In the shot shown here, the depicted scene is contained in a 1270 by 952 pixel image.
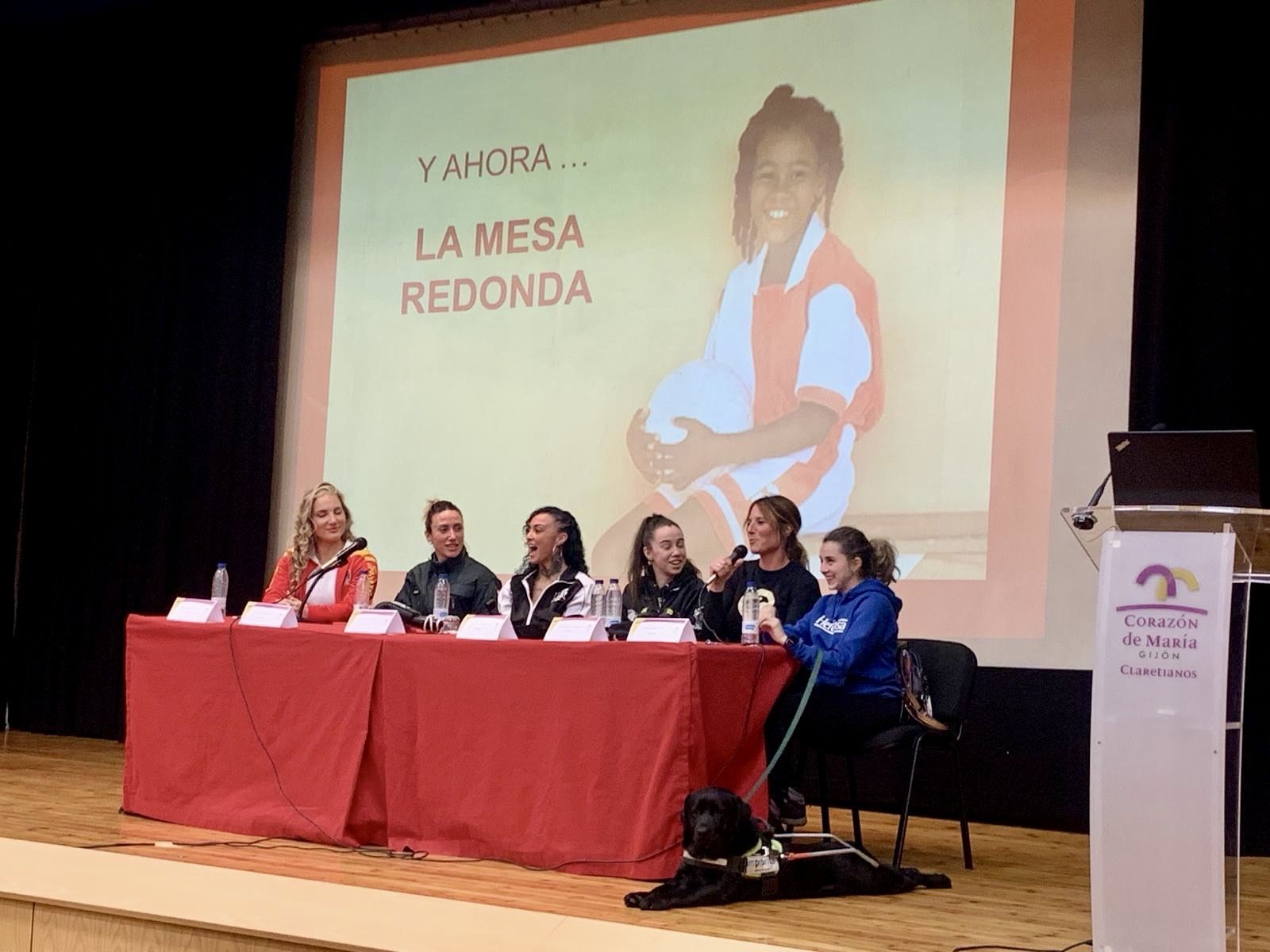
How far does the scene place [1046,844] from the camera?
16.1 feet

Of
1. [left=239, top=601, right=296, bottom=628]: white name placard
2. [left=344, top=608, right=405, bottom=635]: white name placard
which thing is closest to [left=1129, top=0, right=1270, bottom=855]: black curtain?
[left=344, top=608, right=405, bottom=635]: white name placard

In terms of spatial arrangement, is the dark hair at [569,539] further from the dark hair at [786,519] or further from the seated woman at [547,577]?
the dark hair at [786,519]

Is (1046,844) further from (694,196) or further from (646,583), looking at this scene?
(694,196)

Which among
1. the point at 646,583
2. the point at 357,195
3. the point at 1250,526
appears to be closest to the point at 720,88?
the point at 357,195

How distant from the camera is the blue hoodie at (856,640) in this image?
3.93 m

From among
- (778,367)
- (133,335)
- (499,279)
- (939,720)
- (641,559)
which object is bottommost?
(939,720)

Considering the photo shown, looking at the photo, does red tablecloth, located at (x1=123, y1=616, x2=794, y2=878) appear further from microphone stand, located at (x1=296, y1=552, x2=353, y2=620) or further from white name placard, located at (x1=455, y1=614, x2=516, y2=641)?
microphone stand, located at (x1=296, y1=552, x2=353, y2=620)

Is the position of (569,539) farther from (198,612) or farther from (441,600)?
(198,612)

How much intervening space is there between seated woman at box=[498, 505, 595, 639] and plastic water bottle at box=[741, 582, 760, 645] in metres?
0.60

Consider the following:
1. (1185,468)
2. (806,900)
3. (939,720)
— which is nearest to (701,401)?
(939,720)

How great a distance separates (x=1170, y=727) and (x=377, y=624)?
2297 millimetres

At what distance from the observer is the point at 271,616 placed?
439cm

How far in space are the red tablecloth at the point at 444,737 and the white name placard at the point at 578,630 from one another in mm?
57

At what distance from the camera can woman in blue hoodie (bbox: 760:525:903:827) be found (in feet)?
12.9
